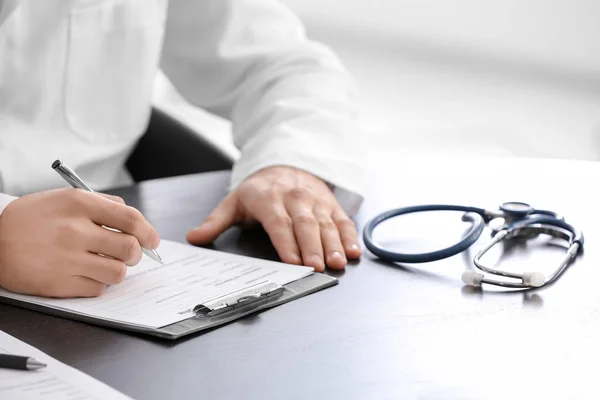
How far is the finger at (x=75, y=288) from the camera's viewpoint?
737 mm

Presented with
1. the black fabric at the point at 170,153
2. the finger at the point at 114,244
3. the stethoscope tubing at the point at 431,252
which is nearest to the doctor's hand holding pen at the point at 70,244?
the finger at the point at 114,244

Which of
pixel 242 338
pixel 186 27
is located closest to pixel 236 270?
pixel 242 338

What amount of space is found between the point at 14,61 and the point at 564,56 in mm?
1719

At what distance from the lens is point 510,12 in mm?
2373

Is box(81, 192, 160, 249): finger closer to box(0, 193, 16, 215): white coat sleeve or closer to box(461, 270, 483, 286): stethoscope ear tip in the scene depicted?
box(0, 193, 16, 215): white coat sleeve

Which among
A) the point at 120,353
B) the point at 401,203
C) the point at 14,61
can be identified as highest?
the point at 14,61

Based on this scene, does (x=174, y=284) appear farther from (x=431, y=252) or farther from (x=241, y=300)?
(x=431, y=252)

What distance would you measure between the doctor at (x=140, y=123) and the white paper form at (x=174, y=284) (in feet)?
0.07

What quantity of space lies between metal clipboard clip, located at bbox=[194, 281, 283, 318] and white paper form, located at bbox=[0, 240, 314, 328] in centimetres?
1

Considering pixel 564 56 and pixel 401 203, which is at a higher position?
pixel 564 56

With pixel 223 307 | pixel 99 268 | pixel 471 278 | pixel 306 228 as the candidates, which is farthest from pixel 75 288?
pixel 471 278

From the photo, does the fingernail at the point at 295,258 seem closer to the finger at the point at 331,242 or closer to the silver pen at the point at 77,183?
the finger at the point at 331,242

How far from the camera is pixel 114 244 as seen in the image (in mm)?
750

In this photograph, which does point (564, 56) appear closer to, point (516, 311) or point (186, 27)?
point (186, 27)
